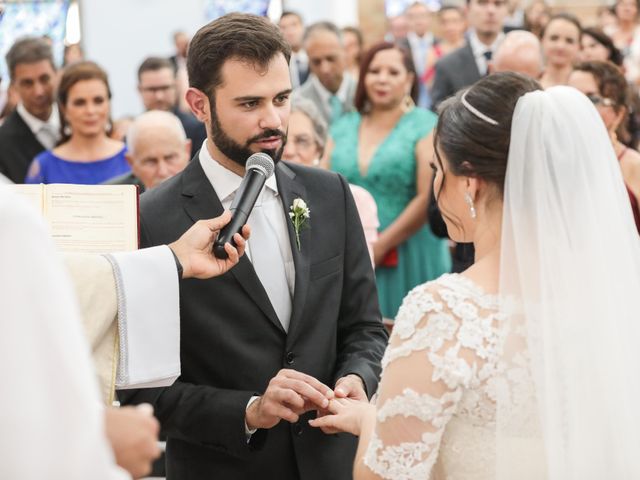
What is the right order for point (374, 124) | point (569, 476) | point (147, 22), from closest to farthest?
1. point (569, 476)
2. point (374, 124)
3. point (147, 22)

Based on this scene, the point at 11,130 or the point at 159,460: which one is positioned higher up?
the point at 11,130

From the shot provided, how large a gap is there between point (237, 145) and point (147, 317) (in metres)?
0.58

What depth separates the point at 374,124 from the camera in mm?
5777

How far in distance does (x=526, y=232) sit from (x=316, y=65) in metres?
5.13

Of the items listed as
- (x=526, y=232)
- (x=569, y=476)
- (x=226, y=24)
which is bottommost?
(x=569, y=476)

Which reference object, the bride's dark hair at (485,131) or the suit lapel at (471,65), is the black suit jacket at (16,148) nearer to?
the suit lapel at (471,65)

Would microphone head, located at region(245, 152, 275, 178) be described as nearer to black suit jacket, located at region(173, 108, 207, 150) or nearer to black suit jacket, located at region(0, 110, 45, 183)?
black suit jacket, located at region(0, 110, 45, 183)

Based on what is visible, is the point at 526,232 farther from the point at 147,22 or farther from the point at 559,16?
the point at 147,22

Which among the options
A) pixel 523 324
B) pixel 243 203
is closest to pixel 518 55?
pixel 243 203

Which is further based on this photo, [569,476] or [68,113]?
[68,113]

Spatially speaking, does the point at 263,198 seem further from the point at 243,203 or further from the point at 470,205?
the point at 470,205

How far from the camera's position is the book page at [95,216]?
2.65m

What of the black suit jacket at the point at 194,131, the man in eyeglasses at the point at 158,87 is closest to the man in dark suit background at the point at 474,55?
the black suit jacket at the point at 194,131

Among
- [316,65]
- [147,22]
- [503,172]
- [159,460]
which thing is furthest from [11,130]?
[147,22]
